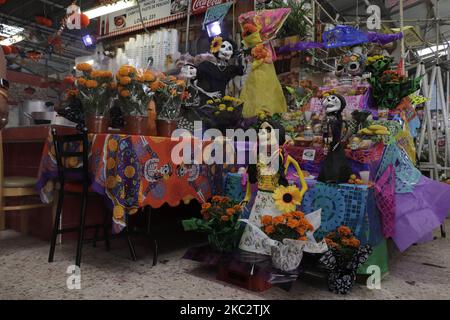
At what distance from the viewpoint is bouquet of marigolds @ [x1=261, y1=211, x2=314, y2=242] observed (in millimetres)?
1865

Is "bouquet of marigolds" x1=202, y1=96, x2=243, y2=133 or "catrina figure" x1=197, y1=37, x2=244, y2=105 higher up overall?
"catrina figure" x1=197, y1=37, x2=244, y2=105

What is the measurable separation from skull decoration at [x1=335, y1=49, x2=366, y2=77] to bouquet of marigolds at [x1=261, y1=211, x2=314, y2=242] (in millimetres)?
1612

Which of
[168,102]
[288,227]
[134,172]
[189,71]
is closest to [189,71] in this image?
[189,71]

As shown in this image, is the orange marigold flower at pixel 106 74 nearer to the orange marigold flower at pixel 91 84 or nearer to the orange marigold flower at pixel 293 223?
the orange marigold flower at pixel 91 84

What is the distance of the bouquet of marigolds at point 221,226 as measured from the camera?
209cm

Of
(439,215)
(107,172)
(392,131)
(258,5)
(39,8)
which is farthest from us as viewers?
(39,8)


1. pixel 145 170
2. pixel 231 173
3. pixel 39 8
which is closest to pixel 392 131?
pixel 231 173

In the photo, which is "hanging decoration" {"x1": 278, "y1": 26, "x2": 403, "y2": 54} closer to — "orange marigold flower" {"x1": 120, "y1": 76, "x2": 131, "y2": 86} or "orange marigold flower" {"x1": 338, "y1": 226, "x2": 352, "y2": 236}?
"orange marigold flower" {"x1": 120, "y1": 76, "x2": 131, "y2": 86}

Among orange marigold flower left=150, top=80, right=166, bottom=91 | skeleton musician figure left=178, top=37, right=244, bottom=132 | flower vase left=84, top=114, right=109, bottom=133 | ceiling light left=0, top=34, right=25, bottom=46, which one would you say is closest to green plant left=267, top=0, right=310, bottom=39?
skeleton musician figure left=178, top=37, right=244, bottom=132

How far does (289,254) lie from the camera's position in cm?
184

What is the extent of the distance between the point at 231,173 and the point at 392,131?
3.78 feet

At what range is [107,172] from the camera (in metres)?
2.04
